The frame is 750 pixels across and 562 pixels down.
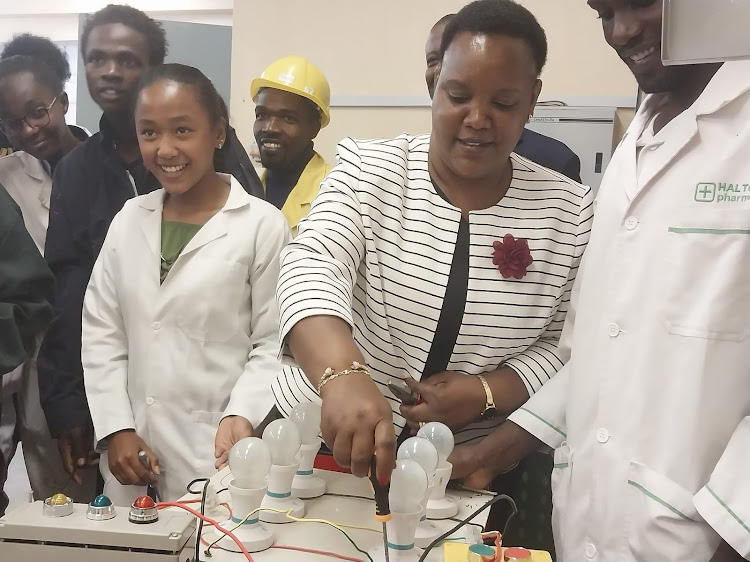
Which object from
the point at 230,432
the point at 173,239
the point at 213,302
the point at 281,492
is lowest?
the point at 230,432

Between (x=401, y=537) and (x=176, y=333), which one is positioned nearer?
(x=401, y=537)

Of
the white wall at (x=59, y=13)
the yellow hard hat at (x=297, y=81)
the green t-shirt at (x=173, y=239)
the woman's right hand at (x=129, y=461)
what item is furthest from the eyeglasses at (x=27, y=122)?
the woman's right hand at (x=129, y=461)

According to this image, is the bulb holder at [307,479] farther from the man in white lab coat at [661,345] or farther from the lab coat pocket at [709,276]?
the lab coat pocket at [709,276]

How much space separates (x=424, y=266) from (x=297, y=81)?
1019mm

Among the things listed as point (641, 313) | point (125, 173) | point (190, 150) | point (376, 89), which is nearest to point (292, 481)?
point (641, 313)

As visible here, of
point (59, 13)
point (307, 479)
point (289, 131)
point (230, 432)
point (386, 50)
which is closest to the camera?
point (307, 479)

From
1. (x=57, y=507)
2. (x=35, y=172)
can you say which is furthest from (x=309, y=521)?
(x=35, y=172)

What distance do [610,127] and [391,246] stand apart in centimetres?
165

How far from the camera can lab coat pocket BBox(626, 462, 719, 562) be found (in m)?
0.80

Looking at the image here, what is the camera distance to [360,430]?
0.68 meters

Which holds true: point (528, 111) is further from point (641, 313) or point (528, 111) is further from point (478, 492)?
point (478, 492)

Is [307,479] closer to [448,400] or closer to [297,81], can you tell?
[448,400]

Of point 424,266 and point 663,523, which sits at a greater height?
point 424,266

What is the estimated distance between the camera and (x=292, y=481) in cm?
86
